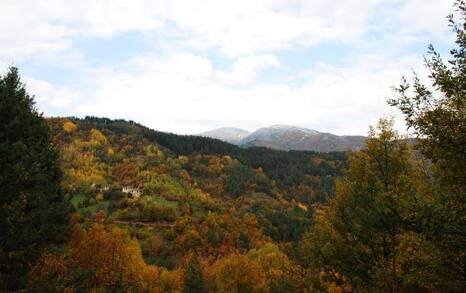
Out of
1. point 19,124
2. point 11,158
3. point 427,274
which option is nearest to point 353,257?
point 427,274

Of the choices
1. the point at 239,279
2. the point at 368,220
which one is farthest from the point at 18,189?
the point at 239,279

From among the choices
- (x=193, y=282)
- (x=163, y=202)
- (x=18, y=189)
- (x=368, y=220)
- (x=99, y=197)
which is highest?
(x=18, y=189)

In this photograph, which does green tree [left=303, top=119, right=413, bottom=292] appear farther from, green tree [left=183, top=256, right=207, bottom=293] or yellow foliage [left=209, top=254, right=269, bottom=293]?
yellow foliage [left=209, top=254, right=269, bottom=293]

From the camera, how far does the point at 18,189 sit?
63.4ft

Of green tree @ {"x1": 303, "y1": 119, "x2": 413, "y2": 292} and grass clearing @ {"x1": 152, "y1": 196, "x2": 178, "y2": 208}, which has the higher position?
green tree @ {"x1": 303, "y1": 119, "x2": 413, "y2": 292}

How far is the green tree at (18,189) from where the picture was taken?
18.2 meters

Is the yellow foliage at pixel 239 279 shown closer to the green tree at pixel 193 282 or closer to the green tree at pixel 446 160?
the green tree at pixel 193 282

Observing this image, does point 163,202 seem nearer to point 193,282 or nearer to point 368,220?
point 193,282

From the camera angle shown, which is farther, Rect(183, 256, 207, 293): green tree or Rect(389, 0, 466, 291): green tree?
Rect(183, 256, 207, 293): green tree

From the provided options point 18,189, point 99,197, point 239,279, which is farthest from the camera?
point 99,197

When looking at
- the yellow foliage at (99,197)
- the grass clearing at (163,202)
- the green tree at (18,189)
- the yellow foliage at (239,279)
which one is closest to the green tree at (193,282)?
the yellow foliage at (239,279)

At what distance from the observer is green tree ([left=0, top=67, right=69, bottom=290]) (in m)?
18.2

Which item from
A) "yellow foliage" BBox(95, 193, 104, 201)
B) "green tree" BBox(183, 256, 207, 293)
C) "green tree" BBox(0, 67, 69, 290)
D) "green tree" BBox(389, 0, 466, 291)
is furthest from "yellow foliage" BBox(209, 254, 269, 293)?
"yellow foliage" BBox(95, 193, 104, 201)

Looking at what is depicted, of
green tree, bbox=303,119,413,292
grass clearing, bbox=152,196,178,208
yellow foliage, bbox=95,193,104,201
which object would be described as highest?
green tree, bbox=303,119,413,292
